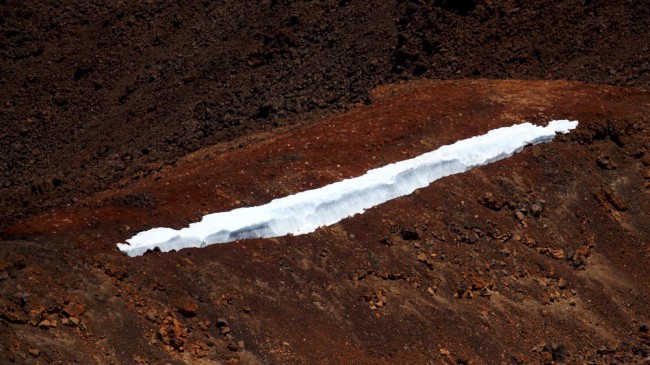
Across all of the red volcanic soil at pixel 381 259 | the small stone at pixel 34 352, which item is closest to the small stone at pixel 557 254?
the red volcanic soil at pixel 381 259

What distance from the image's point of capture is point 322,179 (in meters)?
17.4

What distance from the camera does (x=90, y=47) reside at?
30.2 m

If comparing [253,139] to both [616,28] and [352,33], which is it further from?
[616,28]

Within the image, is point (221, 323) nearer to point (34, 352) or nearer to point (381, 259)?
point (34, 352)

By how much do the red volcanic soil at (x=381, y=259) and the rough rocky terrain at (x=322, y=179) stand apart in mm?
38

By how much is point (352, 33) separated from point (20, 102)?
30.3 ft

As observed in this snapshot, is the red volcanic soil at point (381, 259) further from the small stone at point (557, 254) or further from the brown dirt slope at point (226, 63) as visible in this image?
the brown dirt slope at point (226, 63)

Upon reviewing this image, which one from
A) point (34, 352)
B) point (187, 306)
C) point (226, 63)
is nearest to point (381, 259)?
point (187, 306)

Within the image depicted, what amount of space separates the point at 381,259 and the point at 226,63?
12742 millimetres

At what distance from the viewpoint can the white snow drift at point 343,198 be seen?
50.3 ft

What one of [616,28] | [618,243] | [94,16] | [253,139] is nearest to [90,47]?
[94,16]

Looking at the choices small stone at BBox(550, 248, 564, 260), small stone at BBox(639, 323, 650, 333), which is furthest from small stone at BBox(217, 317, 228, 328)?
small stone at BBox(639, 323, 650, 333)

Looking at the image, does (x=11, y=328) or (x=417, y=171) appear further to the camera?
(x=417, y=171)

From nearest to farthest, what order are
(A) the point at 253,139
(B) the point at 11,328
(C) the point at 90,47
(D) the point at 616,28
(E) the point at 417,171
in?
(B) the point at 11,328 < (E) the point at 417,171 < (A) the point at 253,139 < (D) the point at 616,28 < (C) the point at 90,47
